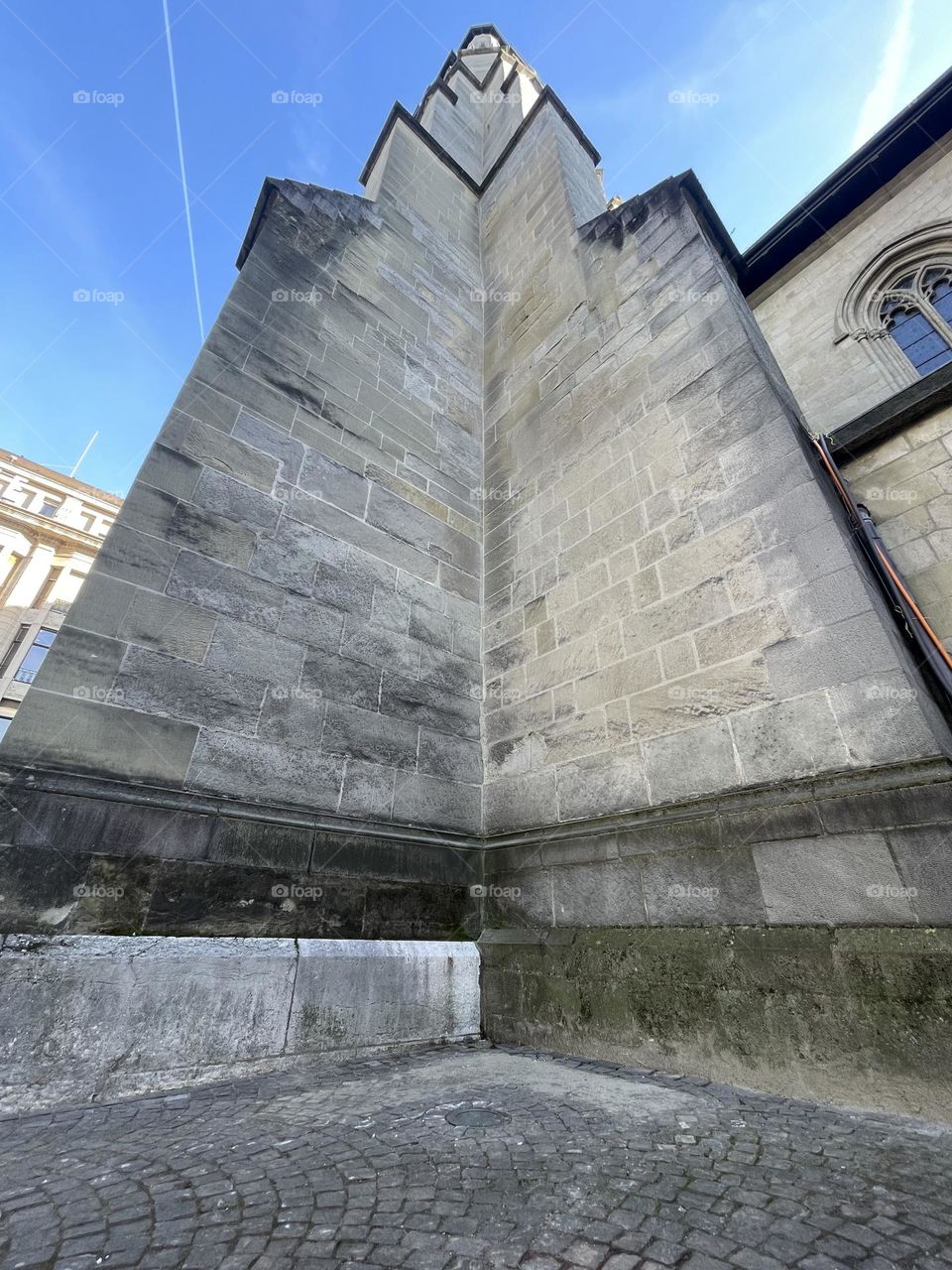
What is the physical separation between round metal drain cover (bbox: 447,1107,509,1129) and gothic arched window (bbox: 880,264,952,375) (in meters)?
Result: 9.61

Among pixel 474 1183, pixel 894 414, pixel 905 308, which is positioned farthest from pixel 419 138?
pixel 474 1183

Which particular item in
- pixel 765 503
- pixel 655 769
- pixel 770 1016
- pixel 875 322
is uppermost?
pixel 875 322

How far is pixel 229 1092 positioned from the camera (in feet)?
8.84

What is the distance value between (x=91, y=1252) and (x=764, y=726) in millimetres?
3489

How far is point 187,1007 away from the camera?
9.40ft

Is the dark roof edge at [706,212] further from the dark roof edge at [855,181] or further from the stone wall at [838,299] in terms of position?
the stone wall at [838,299]

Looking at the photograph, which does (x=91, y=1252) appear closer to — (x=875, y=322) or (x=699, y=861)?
(x=699, y=861)

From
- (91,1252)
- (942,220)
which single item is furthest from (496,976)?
(942,220)

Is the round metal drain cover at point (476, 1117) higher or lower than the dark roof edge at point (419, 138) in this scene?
lower

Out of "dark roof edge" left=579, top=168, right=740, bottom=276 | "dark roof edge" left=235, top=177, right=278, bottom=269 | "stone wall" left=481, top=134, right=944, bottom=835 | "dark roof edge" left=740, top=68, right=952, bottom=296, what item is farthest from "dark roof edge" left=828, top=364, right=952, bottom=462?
"dark roof edge" left=235, top=177, right=278, bottom=269

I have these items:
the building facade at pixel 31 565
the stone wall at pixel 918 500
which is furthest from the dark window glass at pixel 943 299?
the building facade at pixel 31 565

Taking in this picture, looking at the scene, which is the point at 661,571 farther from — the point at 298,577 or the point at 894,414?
the point at 298,577

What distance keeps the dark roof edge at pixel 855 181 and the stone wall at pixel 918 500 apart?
4820 millimetres

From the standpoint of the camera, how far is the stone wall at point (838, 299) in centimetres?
767
